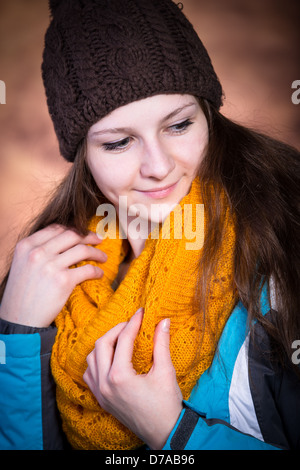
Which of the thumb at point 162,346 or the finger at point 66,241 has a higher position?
the finger at point 66,241

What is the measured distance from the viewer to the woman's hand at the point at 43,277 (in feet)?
4.13

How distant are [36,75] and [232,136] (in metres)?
1.20

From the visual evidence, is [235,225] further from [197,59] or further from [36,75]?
[36,75]

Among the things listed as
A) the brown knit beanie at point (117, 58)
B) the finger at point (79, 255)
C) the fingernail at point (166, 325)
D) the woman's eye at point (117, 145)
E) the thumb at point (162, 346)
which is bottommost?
the thumb at point (162, 346)

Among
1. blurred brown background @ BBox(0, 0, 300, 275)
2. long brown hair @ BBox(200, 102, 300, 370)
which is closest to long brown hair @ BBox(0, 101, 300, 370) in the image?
long brown hair @ BBox(200, 102, 300, 370)

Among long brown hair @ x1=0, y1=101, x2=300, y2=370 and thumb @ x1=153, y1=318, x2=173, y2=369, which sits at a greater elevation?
long brown hair @ x1=0, y1=101, x2=300, y2=370

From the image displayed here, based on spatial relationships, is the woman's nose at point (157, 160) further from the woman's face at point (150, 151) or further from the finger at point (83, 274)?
the finger at point (83, 274)

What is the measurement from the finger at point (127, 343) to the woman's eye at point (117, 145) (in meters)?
0.43

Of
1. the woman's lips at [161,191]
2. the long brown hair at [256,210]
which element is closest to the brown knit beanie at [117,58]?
the long brown hair at [256,210]

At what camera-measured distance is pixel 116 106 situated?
1.12 m

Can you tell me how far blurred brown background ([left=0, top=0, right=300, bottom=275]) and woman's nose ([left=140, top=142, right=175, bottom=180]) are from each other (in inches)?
25.5

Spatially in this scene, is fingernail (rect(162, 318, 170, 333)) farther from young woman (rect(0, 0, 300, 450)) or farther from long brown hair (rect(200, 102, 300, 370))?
long brown hair (rect(200, 102, 300, 370))

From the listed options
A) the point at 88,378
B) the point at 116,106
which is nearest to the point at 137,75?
the point at 116,106

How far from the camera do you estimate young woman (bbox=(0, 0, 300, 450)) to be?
1.00 meters
